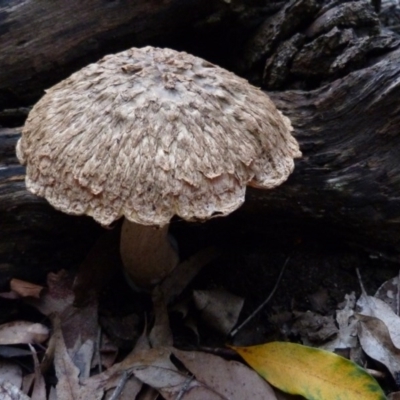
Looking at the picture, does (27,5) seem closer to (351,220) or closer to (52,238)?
(52,238)

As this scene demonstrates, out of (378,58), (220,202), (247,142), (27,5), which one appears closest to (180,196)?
(220,202)

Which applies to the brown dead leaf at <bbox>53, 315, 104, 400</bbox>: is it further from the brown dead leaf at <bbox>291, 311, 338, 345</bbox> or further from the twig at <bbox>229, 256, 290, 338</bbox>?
the brown dead leaf at <bbox>291, 311, 338, 345</bbox>

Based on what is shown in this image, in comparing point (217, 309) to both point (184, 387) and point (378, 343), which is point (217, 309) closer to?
point (184, 387)

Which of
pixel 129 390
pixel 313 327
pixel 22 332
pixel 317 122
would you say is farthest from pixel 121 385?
pixel 317 122

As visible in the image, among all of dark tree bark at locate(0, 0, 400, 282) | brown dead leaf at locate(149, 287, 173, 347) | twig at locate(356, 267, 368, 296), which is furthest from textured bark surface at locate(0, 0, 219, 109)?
twig at locate(356, 267, 368, 296)

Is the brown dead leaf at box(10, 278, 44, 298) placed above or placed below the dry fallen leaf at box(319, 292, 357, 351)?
above

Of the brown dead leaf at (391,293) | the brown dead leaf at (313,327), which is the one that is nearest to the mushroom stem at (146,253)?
the brown dead leaf at (313,327)
